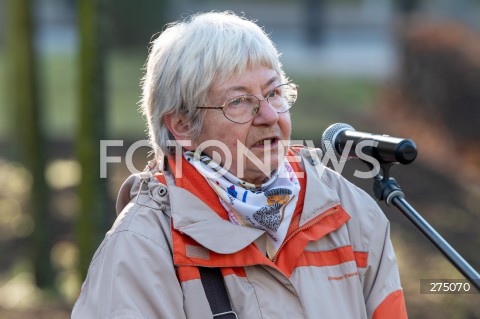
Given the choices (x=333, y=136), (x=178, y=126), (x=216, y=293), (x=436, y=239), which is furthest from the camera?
(x=178, y=126)

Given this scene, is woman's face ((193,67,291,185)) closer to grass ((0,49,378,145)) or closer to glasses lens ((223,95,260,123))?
glasses lens ((223,95,260,123))

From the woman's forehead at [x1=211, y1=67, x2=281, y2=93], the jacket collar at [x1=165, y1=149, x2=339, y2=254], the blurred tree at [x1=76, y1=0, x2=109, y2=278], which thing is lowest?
the blurred tree at [x1=76, y1=0, x2=109, y2=278]

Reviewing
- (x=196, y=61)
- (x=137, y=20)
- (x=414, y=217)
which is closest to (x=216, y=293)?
(x=414, y=217)

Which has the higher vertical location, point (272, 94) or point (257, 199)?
point (272, 94)

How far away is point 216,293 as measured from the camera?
3016 millimetres

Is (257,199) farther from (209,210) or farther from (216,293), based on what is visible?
(216,293)

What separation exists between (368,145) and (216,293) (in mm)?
725

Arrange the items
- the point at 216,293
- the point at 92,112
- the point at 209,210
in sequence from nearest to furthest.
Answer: the point at 216,293, the point at 209,210, the point at 92,112

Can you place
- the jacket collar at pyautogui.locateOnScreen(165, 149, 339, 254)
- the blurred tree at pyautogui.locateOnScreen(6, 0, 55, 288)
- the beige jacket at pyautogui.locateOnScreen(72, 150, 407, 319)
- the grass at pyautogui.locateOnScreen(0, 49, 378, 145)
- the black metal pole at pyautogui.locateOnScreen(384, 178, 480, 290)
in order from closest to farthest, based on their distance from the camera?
the black metal pole at pyautogui.locateOnScreen(384, 178, 480, 290), the beige jacket at pyautogui.locateOnScreen(72, 150, 407, 319), the jacket collar at pyautogui.locateOnScreen(165, 149, 339, 254), the blurred tree at pyautogui.locateOnScreen(6, 0, 55, 288), the grass at pyautogui.locateOnScreen(0, 49, 378, 145)

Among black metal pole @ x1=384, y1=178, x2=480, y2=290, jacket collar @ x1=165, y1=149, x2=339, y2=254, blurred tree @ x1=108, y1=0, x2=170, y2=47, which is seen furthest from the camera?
blurred tree @ x1=108, y1=0, x2=170, y2=47

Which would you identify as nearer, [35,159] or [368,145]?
[368,145]

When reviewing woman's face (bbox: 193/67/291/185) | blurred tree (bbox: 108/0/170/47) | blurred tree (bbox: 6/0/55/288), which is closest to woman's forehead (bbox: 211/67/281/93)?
woman's face (bbox: 193/67/291/185)

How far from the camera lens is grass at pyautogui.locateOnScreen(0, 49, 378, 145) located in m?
13.5

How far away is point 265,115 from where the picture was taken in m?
3.26
